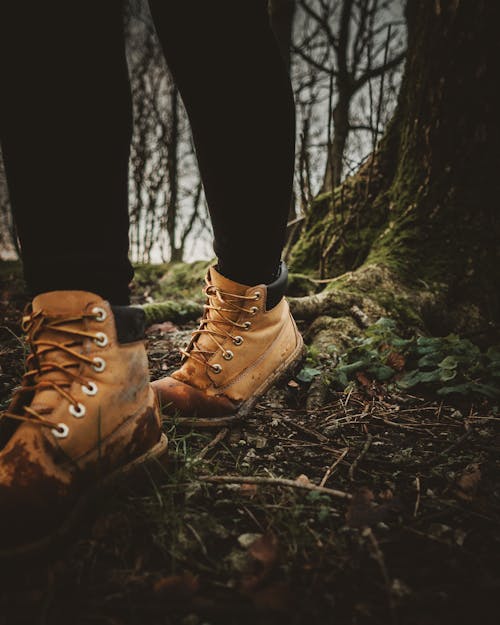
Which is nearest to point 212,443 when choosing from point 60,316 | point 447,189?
point 60,316

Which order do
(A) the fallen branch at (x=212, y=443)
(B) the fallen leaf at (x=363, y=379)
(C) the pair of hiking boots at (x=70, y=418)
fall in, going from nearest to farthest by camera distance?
(C) the pair of hiking boots at (x=70, y=418) < (A) the fallen branch at (x=212, y=443) < (B) the fallen leaf at (x=363, y=379)

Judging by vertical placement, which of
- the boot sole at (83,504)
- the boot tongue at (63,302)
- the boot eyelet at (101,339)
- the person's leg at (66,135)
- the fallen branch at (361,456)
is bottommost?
the fallen branch at (361,456)

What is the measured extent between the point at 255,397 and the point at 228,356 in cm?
19

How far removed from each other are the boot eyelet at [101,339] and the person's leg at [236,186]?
383mm

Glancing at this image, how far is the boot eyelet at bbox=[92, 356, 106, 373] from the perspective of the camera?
0.97 metres

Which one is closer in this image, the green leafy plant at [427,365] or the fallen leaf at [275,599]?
the fallen leaf at [275,599]

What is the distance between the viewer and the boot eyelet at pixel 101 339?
973 millimetres

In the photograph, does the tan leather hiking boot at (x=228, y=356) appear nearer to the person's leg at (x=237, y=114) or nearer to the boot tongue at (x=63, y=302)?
the person's leg at (x=237, y=114)

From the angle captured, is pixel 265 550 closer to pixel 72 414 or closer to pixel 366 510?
pixel 366 510

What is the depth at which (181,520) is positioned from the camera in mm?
887

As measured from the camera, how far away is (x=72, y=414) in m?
0.92

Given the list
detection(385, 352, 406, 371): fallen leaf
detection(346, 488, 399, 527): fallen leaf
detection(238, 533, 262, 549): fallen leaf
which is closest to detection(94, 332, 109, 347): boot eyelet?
detection(238, 533, 262, 549): fallen leaf

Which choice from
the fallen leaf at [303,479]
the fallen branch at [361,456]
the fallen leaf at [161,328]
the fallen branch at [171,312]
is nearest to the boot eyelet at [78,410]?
the fallen leaf at [303,479]

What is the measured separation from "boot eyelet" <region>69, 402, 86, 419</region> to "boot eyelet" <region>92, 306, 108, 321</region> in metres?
0.21
